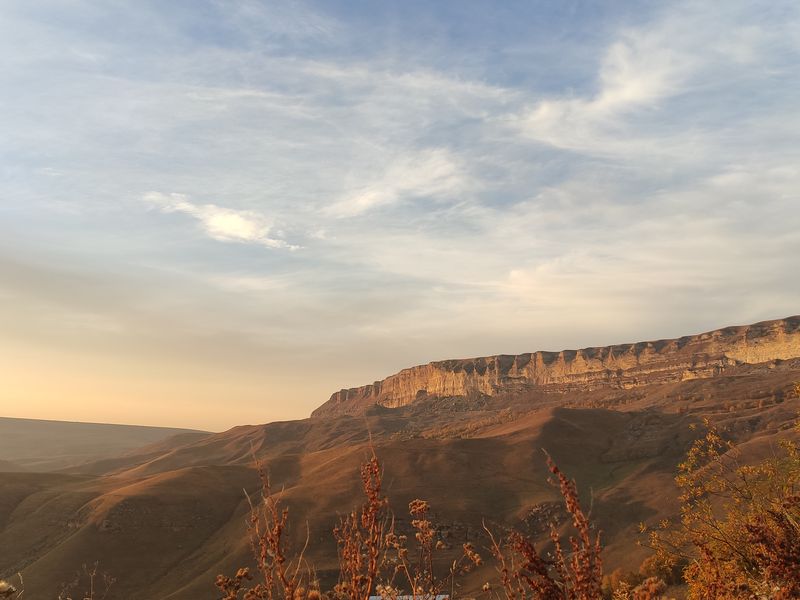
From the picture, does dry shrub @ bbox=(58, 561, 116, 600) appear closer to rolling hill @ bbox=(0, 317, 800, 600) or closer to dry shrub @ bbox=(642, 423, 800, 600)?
rolling hill @ bbox=(0, 317, 800, 600)

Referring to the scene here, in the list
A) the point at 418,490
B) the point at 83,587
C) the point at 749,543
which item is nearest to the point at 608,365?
the point at 418,490

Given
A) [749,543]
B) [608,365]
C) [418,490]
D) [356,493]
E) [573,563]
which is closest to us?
[573,563]

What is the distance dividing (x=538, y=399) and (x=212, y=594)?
327 feet

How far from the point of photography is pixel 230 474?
68.6m

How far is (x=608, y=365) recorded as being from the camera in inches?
5207

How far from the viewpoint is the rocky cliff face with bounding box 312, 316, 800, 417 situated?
108625mm

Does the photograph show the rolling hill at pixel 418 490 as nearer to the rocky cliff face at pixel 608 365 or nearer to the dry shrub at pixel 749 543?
the rocky cliff face at pixel 608 365

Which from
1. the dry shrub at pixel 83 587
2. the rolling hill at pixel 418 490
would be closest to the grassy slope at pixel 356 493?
the rolling hill at pixel 418 490

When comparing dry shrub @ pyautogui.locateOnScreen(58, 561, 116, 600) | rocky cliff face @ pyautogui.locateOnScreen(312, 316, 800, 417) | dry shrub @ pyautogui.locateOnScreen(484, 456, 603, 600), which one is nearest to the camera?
dry shrub @ pyautogui.locateOnScreen(484, 456, 603, 600)

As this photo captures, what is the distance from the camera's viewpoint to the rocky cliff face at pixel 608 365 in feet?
356

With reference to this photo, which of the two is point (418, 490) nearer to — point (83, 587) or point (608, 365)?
point (83, 587)

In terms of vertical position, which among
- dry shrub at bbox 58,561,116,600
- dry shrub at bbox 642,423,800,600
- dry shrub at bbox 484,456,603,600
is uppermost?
dry shrub at bbox 484,456,603,600

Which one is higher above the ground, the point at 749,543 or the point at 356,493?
the point at 749,543

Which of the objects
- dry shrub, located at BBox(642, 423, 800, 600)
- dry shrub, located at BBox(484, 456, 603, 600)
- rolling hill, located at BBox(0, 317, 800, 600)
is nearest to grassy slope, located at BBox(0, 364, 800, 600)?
rolling hill, located at BBox(0, 317, 800, 600)
